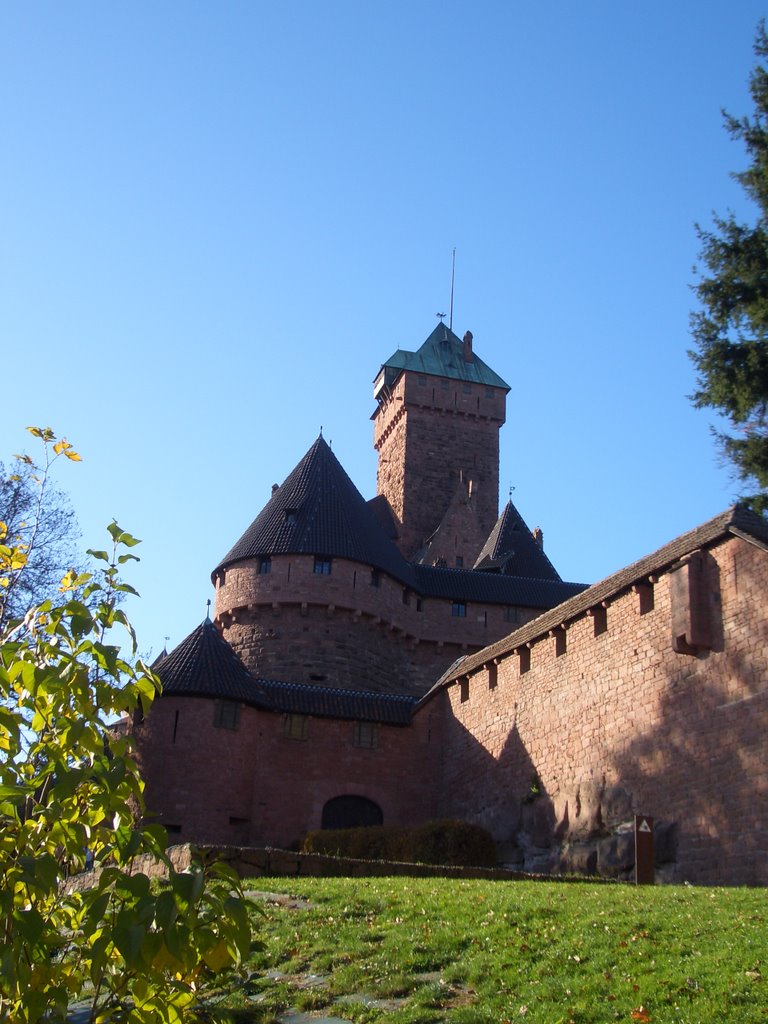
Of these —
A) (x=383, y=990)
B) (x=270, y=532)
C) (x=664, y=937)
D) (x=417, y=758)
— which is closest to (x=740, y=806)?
(x=664, y=937)

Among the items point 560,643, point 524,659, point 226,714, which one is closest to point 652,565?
point 560,643

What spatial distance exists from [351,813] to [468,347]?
33.0 metres

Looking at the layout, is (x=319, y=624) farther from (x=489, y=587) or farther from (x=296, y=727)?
(x=489, y=587)

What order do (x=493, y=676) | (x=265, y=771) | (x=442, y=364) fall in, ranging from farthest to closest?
(x=442, y=364) < (x=265, y=771) < (x=493, y=676)

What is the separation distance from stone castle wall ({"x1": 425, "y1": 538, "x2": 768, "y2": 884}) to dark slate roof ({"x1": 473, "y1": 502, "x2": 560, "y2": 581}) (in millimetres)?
16410

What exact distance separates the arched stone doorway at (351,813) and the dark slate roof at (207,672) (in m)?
2.76

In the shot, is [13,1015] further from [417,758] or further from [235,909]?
[417,758]

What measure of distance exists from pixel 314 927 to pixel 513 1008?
130 inches

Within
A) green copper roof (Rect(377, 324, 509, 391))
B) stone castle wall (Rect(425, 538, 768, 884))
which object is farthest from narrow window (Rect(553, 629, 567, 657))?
green copper roof (Rect(377, 324, 509, 391))

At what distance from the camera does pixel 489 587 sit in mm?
37219

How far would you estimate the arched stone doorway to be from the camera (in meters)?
26.3

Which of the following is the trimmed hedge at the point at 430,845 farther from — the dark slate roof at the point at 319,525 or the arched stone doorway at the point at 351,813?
the dark slate roof at the point at 319,525

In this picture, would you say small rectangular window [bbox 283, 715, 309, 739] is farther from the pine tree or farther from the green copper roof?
the green copper roof

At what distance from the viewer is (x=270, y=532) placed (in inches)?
1337
